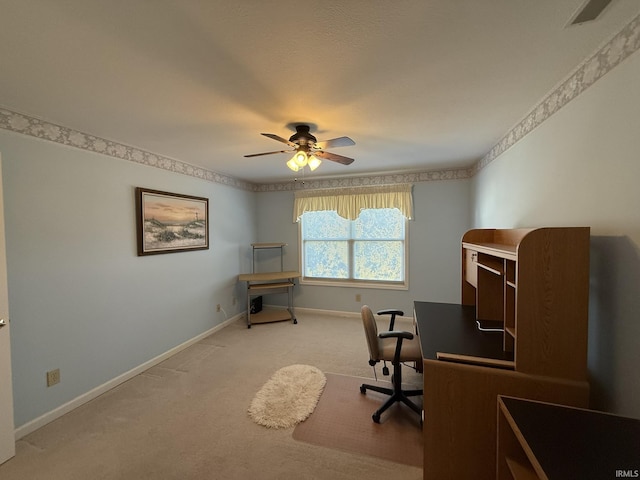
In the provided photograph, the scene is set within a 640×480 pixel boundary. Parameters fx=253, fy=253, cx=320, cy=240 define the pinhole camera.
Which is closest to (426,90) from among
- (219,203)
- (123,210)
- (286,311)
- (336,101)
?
(336,101)

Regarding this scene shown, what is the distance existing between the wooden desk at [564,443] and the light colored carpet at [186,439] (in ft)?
2.45

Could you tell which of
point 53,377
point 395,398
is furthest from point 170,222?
point 395,398

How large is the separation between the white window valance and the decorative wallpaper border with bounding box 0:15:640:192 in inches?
4.7

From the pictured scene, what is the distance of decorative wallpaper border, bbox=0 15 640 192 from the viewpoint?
4.00 feet

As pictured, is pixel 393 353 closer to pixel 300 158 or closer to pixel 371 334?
pixel 371 334

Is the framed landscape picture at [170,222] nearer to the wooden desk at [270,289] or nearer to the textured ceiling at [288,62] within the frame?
the textured ceiling at [288,62]

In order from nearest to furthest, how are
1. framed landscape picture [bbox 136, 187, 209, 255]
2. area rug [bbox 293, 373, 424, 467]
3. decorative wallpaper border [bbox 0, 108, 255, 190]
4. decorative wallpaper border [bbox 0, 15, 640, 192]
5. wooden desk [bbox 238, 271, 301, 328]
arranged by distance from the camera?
1. decorative wallpaper border [bbox 0, 15, 640, 192]
2. area rug [bbox 293, 373, 424, 467]
3. decorative wallpaper border [bbox 0, 108, 255, 190]
4. framed landscape picture [bbox 136, 187, 209, 255]
5. wooden desk [bbox 238, 271, 301, 328]

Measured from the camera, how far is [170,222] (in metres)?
3.19

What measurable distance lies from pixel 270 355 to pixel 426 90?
3140mm

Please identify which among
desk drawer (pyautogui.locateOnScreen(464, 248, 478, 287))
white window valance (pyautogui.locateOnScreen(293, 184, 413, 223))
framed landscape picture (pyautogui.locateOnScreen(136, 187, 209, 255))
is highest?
white window valance (pyautogui.locateOnScreen(293, 184, 413, 223))

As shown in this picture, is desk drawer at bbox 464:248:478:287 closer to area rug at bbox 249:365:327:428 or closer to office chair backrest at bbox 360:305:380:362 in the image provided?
office chair backrest at bbox 360:305:380:362

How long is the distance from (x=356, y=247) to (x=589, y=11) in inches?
145

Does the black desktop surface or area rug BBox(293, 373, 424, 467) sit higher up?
the black desktop surface

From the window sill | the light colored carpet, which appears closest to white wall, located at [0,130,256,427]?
the light colored carpet
